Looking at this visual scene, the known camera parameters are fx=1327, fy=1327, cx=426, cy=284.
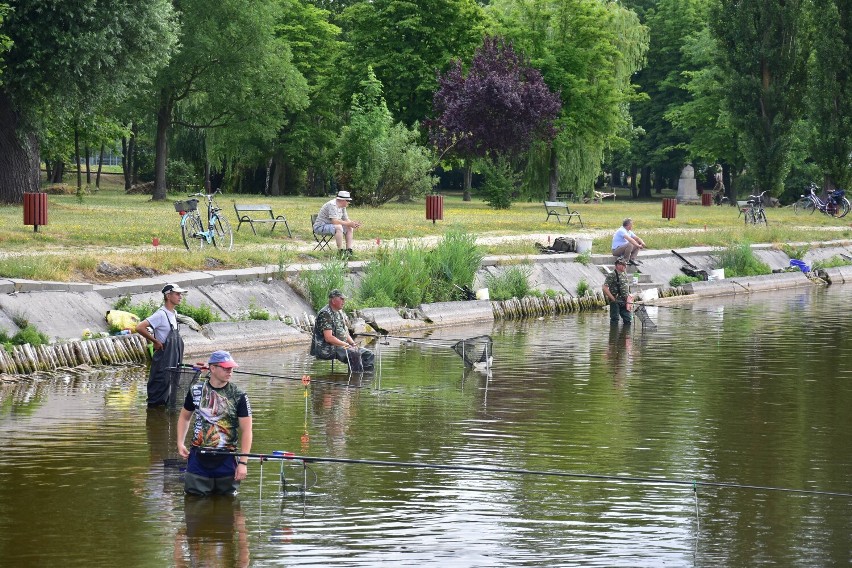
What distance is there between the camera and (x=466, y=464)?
13914mm

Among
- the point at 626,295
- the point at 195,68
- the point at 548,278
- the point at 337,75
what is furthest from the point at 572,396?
the point at 337,75

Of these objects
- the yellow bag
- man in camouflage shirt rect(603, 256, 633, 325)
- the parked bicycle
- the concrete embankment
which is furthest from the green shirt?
the parked bicycle

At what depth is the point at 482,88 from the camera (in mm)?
53250

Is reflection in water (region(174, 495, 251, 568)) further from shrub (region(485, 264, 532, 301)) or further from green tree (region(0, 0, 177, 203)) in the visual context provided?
green tree (region(0, 0, 177, 203))

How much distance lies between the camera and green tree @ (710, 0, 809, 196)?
55.5 meters

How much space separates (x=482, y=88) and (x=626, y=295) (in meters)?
27.0

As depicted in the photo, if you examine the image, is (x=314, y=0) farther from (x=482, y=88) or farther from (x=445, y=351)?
(x=445, y=351)

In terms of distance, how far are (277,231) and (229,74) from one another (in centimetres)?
1830

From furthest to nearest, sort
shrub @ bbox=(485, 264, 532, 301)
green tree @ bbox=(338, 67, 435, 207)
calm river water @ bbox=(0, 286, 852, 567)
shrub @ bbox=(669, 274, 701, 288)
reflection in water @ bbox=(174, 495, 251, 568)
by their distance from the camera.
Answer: green tree @ bbox=(338, 67, 435, 207), shrub @ bbox=(669, 274, 701, 288), shrub @ bbox=(485, 264, 532, 301), calm river water @ bbox=(0, 286, 852, 567), reflection in water @ bbox=(174, 495, 251, 568)

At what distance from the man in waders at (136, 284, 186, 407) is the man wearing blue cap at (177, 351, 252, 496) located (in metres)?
4.26

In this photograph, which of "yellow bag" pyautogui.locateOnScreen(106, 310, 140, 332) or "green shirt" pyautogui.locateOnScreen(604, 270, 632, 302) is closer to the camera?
"yellow bag" pyautogui.locateOnScreen(106, 310, 140, 332)

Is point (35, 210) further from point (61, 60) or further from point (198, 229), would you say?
point (61, 60)

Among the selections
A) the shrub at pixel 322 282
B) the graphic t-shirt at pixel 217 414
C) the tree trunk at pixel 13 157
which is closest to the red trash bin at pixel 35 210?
the shrub at pixel 322 282

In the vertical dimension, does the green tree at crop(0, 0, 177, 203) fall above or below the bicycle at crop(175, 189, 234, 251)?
above
